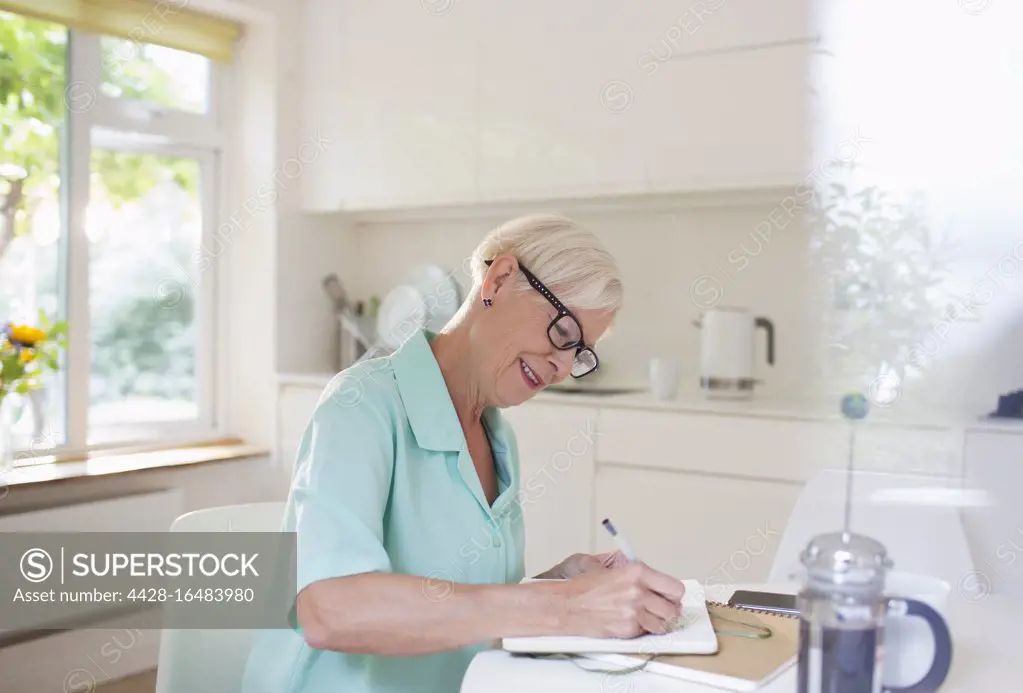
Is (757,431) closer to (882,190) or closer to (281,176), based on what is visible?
(882,190)

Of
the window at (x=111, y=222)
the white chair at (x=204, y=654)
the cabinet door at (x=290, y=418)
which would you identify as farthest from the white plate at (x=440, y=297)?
the white chair at (x=204, y=654)

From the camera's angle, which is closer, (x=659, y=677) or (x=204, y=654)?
(x=659, y=677)

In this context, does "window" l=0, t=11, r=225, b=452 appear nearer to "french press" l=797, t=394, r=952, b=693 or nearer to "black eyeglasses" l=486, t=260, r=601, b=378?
"black eyeglasses" l=486, t=260, r=601, b=378

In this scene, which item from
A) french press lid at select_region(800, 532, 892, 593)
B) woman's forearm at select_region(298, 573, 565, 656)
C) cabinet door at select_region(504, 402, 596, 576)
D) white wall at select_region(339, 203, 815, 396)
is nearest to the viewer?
french press lid at select_region(800, 532, 892, 593)

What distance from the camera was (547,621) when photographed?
107cm

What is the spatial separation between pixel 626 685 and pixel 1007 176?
2.11 meters

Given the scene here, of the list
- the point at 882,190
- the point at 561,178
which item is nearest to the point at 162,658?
the point at 561,178

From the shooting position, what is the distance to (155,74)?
346 cm

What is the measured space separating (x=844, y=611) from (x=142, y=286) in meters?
3.10

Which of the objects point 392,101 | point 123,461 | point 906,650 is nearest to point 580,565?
point 906,650

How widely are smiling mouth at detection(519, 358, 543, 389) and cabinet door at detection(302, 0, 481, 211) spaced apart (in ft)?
6.39

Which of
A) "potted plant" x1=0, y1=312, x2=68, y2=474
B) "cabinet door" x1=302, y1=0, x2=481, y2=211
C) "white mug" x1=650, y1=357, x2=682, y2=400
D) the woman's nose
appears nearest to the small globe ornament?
"white mug" x1=650, y1=357, x2=682, y2=400

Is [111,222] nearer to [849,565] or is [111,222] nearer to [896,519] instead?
[896,519]

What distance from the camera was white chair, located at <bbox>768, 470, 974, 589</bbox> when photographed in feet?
5.52
